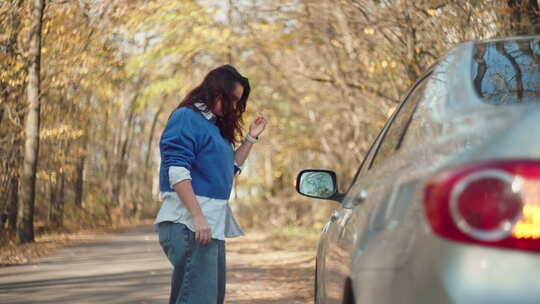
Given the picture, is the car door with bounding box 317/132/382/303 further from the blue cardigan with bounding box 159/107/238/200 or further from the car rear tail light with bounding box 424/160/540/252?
the car rear tail light with bounding box 424/160/540/252

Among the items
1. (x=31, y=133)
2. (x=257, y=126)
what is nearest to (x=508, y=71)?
(x=257, y=126)

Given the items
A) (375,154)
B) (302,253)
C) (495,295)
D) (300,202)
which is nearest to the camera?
(495,295)

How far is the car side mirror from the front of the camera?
15.2 ft

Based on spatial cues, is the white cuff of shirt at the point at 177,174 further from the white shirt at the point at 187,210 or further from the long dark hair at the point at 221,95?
the long dark hair at the point at 221,95

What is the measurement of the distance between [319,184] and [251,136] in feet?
3.12

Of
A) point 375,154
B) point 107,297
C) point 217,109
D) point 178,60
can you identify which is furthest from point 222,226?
point 178,60

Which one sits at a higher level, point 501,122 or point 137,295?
point 501,122

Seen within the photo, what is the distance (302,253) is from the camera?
19.6m

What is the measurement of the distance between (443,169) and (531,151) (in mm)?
202

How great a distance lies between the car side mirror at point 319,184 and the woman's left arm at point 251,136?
0.81 meters

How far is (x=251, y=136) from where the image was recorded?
5.50 m

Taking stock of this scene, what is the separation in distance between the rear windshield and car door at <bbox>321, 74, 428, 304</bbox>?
1.04 ft

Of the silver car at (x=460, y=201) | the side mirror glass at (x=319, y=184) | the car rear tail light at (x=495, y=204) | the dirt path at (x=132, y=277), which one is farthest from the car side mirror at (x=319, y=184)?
the dirt path at (x=132, y=277)

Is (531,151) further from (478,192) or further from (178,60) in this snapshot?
(178,60)
